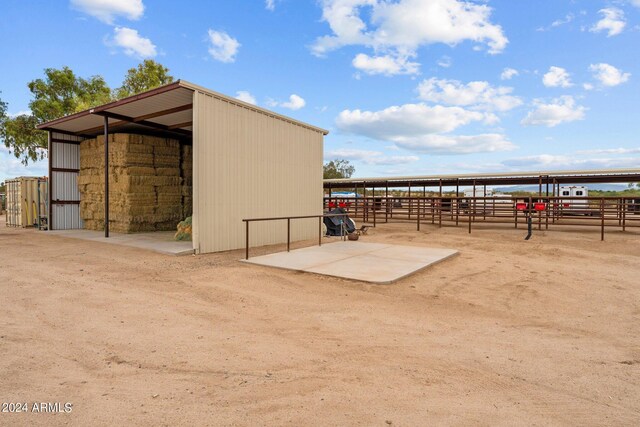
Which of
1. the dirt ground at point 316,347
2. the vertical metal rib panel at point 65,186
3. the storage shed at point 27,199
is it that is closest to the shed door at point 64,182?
the vertical metal rib panel at point 65,186

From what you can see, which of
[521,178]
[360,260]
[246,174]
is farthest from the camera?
[521,178]

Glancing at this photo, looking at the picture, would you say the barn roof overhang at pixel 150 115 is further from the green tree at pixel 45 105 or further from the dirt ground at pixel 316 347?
the green tree at pixel 45 105

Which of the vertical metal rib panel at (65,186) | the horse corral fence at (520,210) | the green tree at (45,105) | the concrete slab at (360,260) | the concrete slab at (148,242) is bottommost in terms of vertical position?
the concrete slab at (360,260)

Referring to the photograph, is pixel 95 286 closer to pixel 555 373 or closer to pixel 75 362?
pixel 75 362

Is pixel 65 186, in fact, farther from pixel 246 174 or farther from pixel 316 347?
pixel 316 347

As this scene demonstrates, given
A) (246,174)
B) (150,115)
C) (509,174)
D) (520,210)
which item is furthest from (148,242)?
(509,174)

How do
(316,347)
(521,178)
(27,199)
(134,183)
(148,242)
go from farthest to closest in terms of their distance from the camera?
1. (521,178)
2. (27,199)
3. (134,183)
4. (148,242)
5. (316,347)

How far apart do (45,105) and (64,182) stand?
16265 mm

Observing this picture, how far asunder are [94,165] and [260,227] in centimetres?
762

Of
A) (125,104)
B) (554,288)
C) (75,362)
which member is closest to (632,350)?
(554,288)

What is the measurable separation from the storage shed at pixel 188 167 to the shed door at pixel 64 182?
0.03 metres

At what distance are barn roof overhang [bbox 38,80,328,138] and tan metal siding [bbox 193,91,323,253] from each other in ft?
1.17

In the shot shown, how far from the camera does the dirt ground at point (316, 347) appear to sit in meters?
2.32

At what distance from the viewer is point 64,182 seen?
13.8m
